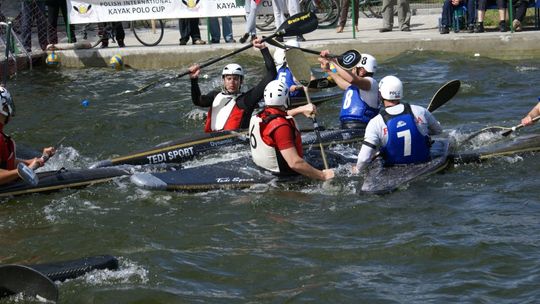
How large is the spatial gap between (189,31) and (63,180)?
9.91 metres

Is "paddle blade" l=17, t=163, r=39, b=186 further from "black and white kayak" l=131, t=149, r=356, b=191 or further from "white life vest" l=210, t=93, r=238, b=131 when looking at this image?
"white life vest" l=210, t=93, r=238, b=131

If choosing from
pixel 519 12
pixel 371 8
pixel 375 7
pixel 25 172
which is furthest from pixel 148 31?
pixel 25 172

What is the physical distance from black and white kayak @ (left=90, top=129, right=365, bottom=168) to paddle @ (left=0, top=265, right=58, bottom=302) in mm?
4210

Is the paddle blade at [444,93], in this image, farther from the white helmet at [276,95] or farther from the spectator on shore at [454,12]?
the spectator on shore at [454,12]

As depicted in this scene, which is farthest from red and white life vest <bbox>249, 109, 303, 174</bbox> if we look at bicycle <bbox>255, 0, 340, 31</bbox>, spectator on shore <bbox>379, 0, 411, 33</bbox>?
bicycle <bbox>255, 0, 340, 31</bbox>

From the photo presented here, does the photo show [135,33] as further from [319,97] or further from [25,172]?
[25,172]

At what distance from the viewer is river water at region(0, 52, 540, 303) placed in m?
7.32

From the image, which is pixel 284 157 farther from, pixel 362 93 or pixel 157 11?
pixel 157 11

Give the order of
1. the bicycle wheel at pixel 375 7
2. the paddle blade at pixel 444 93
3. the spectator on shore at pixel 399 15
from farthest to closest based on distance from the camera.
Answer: the bicycle wheel at pixel 375 7, the spectator on shore at pixel 399 15, the paddle blade at pixel 444 93

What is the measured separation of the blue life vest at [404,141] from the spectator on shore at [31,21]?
12.0 meters

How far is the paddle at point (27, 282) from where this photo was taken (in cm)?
659

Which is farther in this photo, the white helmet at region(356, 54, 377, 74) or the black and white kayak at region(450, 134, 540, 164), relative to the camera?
the white helmet at region(356, 54, 377, 74)

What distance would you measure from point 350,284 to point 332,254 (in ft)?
2.23

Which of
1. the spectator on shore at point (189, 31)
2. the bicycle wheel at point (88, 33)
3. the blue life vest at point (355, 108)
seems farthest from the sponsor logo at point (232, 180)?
the bicycle wheel at point (88, 33)
